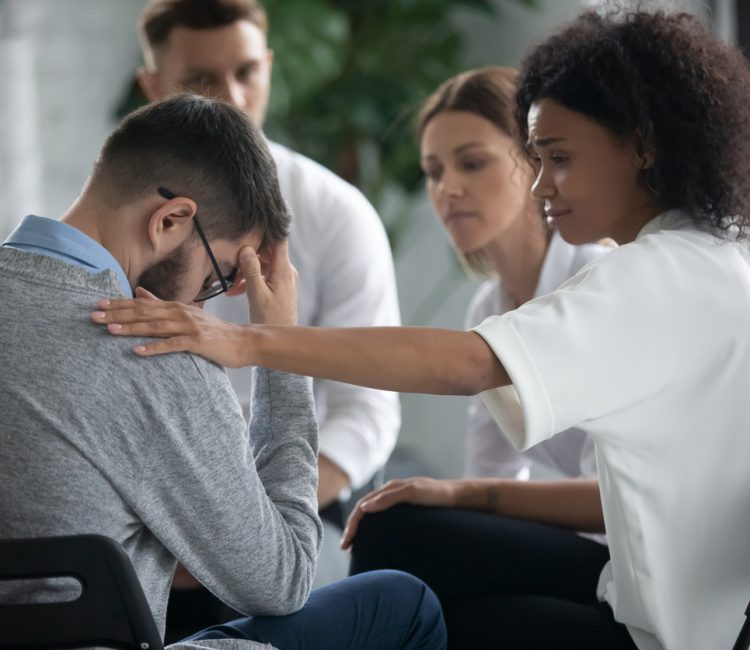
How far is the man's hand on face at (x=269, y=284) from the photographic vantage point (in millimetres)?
1334

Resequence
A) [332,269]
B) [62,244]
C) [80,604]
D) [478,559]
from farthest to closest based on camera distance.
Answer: [332,269], [478,559], [62,244], [80,604]

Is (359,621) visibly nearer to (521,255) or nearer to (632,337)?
(632,337)

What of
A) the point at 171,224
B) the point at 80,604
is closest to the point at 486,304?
the point at 171,224

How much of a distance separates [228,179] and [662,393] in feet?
1.81

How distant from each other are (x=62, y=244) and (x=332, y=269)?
3.97ft

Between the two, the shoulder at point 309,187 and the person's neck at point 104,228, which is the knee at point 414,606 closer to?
the person's neck at point 104,228

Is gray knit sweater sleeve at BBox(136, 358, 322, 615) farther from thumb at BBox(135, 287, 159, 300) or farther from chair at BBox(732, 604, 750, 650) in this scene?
chair at BBox(732, 604, 750, 650)

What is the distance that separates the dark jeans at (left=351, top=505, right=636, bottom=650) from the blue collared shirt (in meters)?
0.71

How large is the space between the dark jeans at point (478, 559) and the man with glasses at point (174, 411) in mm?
245

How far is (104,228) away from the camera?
1.25 m

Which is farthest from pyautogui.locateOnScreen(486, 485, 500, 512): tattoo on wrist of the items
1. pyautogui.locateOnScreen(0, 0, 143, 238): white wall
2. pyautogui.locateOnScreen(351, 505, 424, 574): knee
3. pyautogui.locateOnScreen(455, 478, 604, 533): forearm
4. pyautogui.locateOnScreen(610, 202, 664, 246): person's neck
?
pyautogui.locateOnScreen(0, 0, 143, 238): white wall

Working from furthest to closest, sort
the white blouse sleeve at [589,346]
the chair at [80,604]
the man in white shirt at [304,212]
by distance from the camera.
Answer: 1. the man in white shirt at [304,212]
2. the white blouse sleeve at [589,346]
3. the chair at [80,604]

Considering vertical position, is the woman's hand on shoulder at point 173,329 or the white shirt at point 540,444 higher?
the woman's hand on shoulder at point 173,329

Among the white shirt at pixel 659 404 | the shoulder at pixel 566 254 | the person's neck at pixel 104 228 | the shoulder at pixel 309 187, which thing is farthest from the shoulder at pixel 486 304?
the person's neck at pixel 104 228
